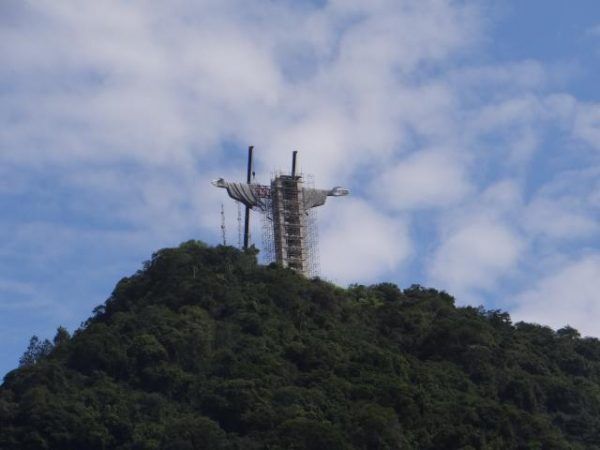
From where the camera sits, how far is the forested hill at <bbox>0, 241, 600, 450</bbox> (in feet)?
178

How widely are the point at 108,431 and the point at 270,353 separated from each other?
347 inches

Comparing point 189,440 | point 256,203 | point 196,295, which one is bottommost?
point 189,440

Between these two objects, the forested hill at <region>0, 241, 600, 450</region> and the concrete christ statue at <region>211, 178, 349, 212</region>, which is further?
the concrete christ statue at <region>211, 178, 349, 212</region>

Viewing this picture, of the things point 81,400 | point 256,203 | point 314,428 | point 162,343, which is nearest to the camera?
point 314,428

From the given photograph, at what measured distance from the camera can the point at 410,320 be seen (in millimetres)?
67375

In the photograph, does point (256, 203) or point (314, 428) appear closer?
point (314, 428)

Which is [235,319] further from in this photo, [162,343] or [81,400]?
[81,400]

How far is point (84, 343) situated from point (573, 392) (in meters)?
19.8

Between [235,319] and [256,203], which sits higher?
[256,203]

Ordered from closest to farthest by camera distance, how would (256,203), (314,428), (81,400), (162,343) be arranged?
(314,428) < (81,400) < (162,343) < (256,203)

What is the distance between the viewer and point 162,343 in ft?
199

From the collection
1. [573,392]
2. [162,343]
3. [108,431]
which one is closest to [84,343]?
[162,343]

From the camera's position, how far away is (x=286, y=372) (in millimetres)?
59344

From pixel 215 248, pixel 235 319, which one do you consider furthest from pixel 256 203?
pixel 235 319
